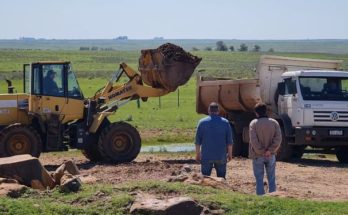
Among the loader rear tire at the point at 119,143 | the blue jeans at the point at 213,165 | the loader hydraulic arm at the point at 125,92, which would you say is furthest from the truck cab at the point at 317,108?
the blue jeans at the point at 213,165

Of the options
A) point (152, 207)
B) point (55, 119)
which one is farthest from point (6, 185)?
point (55, 119)

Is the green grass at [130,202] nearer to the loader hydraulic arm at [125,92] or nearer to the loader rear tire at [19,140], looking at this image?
the loader rear tire at [19,140]

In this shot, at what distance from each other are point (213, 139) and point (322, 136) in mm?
8197

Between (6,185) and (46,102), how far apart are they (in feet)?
26.9

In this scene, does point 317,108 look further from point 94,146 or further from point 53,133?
point 53,133

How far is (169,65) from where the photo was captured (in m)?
21.5

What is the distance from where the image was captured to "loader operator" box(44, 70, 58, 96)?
68.3ft

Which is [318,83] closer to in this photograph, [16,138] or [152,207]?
[16,138]

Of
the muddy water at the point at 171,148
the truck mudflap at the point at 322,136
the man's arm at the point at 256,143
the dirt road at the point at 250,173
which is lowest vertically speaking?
the muddy water at the point at 171,148

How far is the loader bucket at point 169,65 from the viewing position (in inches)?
846

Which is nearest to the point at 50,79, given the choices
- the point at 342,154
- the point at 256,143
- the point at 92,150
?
the point at 92,150

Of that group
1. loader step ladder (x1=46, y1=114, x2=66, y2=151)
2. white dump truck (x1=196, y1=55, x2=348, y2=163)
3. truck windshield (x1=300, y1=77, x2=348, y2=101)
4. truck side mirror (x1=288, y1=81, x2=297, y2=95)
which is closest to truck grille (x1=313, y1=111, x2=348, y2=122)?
white dump truck (x1=196, y1=55, x2=348, y2=163)

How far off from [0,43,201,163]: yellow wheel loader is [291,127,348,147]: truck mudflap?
3.36m

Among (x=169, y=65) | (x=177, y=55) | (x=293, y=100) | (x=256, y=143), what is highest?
(x=177, y=55)
